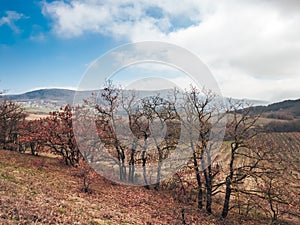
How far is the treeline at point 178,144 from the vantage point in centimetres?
2042

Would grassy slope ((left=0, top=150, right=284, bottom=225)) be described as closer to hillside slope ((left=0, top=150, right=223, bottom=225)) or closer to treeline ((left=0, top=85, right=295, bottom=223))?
hillside slope ((left=0, top=150, right=223, bottom=225))

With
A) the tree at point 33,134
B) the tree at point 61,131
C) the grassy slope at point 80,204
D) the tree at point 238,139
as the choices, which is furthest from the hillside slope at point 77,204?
the tree at point 33,134

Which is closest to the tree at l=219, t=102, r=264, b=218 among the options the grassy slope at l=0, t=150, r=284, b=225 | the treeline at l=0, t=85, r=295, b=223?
the treeline at l=0, t=85, r=295, b=223

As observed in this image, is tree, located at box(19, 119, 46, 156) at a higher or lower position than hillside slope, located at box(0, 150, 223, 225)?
higher

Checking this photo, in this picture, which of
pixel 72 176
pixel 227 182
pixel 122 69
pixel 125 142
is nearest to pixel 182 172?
pixel 227 182

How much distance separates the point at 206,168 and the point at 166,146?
432 centimetres

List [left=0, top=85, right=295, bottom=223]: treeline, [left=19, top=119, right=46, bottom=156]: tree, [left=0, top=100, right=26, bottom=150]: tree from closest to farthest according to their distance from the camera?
[left=0, top=85, right=295, bottom=223]: treeline, [left=19, top=119, right=46, bottom=156]: tree, [left=0, top=100, right=26, bottom=150]: tree

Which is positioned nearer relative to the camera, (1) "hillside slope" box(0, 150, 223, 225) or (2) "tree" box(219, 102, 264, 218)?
(1) "hillside slope" box(0, 150, 223, 225)

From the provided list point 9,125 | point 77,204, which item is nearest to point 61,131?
point 9,125

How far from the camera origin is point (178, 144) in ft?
70.6

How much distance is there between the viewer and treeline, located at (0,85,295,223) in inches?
804

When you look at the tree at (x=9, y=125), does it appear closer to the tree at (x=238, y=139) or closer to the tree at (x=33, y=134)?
the tree at (x=33, y=134)

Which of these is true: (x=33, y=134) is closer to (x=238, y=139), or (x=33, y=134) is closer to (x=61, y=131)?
(x=61, y=131)

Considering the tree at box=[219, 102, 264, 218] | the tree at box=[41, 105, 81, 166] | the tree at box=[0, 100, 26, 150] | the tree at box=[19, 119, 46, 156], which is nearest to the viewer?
the tree at box=[219, 102, 264, 218]
